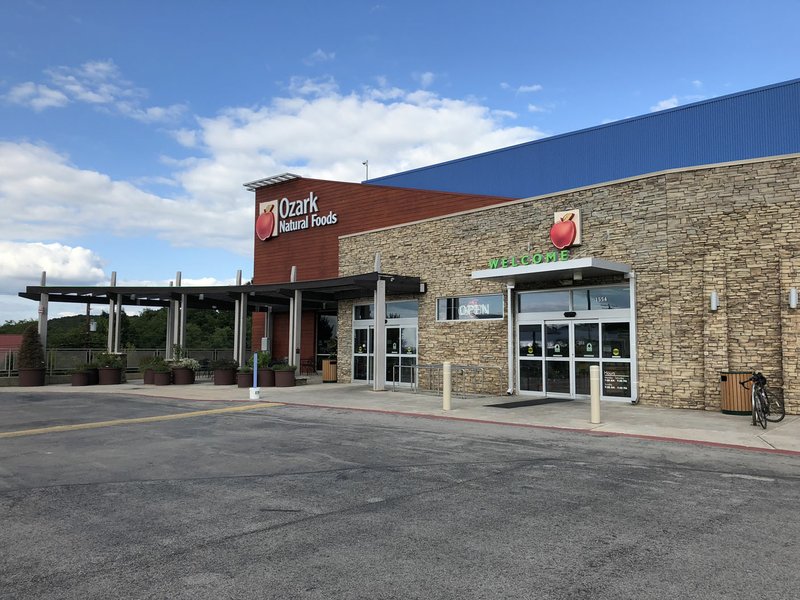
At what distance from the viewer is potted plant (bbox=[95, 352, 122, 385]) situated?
78.3 feet

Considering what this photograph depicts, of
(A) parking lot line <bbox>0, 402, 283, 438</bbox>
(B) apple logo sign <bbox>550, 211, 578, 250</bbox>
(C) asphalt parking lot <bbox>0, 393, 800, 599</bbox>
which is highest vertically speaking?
(B) apple logo sign <bbox>550, 211, 578, 250</bbox>

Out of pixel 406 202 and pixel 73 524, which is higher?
pixel 406 202

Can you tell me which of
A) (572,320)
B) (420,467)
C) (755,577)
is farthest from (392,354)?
(755,577)

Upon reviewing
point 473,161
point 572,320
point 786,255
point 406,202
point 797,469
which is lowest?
point 797,469

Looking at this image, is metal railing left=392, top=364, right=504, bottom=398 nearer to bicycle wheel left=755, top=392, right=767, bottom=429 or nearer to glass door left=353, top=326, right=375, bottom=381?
glass door left=353, top=326, right=375, bottom=381

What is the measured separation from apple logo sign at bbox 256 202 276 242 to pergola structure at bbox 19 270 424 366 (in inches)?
197

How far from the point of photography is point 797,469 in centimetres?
781

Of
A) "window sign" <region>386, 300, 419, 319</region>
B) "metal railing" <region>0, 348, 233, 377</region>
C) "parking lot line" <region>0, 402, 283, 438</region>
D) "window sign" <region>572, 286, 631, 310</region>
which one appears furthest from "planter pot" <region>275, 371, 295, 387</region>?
"window sign" <region>572, 286, 631, 310</region>

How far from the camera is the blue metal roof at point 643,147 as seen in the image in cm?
2418

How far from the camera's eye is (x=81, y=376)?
23078mm

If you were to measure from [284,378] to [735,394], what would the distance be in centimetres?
1448

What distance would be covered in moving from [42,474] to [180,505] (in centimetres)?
267

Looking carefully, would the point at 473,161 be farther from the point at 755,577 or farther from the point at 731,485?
the point at 755,577

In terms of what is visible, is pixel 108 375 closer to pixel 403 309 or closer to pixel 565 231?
pixel 403 309
